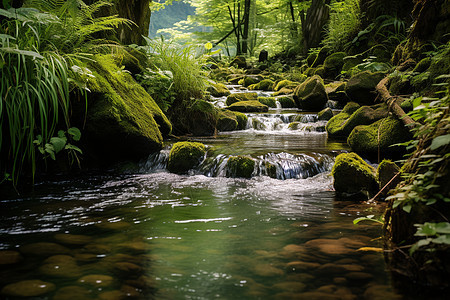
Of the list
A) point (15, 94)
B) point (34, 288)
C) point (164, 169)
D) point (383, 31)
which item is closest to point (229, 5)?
point (383, 31)

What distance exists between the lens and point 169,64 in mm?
6770

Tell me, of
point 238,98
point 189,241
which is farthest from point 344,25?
point 189,241

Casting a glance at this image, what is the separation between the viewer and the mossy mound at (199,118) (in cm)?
697

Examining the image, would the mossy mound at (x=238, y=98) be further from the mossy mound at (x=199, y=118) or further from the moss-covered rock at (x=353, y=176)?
the moss-covered rock at (x=353, y=176)

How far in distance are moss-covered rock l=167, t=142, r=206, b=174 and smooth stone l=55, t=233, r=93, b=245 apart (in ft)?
8.32

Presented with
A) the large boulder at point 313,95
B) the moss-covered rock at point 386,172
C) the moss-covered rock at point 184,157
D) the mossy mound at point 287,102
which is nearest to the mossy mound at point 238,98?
the mossy mound at point 287,102

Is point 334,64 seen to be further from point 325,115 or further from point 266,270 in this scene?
point 266,270

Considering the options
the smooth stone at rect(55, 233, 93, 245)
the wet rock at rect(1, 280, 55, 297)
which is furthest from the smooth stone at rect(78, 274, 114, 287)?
the smooth stone at rect(55, 233, 93, 245)

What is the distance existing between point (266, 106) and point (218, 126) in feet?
8.98

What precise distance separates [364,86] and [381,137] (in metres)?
2.27

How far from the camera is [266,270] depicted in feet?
6.30

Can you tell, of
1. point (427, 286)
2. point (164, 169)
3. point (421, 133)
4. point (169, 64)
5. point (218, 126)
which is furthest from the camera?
point (218, 126)

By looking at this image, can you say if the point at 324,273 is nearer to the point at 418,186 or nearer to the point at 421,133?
the point at 418,186

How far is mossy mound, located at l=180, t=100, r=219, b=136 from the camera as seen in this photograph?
22.9 feet
